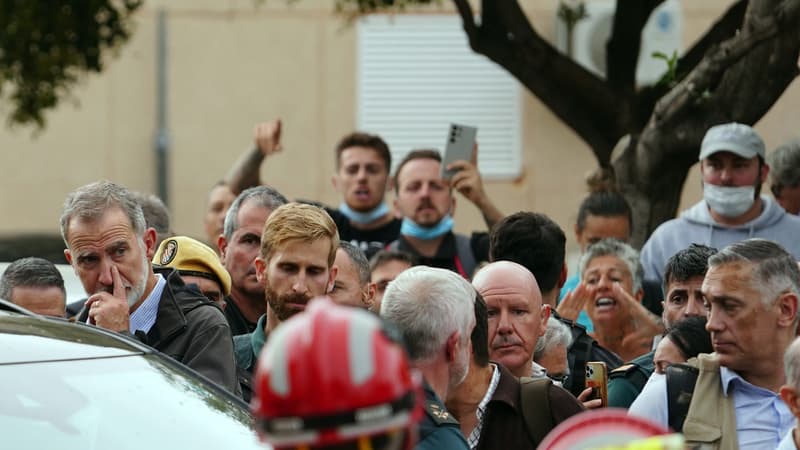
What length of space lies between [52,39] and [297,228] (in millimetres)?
6806

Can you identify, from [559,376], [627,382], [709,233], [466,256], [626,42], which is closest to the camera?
[627,382]

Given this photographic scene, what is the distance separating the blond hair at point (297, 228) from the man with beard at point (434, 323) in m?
1.12

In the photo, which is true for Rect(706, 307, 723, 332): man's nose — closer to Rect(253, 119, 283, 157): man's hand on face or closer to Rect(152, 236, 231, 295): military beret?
Rect(152, 236, 231, 295): military beret

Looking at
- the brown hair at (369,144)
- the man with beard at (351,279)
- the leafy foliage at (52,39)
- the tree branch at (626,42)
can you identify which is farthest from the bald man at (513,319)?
the leafy foliage at (52,39)

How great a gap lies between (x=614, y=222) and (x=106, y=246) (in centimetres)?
346

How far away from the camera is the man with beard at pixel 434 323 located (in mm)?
4301

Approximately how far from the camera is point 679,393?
508cm

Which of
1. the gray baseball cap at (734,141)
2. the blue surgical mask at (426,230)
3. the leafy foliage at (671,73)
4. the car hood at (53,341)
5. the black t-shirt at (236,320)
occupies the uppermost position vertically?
the leafy foliage at (671,73)

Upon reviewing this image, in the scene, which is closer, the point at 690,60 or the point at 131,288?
the point at 131,288

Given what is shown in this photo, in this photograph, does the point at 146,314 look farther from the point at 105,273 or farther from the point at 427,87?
A: the point at 427,87

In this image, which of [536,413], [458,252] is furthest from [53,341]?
[458,252]

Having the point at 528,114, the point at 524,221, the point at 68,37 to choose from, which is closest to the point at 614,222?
the point at 524,221

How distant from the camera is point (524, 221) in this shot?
21.1ft

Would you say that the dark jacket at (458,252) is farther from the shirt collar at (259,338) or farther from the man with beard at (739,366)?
the man with beard at (739,366)
